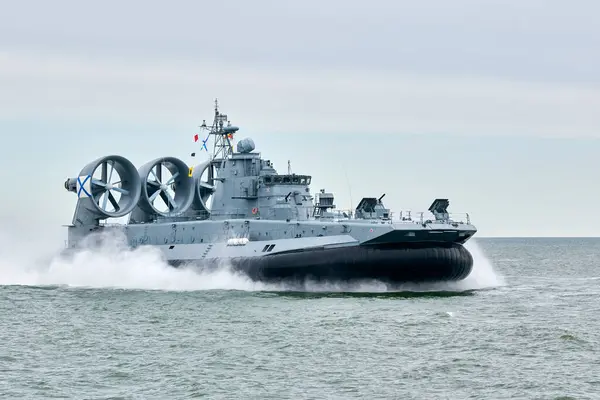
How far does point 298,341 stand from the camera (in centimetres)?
2702

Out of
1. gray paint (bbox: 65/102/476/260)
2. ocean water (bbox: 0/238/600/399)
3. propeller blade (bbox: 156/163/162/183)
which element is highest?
propeller blade (bbox: 156/163/162/183)

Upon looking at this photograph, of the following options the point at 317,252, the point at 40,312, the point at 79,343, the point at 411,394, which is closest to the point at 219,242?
the point at 317,252

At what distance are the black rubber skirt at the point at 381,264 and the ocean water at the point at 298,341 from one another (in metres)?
0.63

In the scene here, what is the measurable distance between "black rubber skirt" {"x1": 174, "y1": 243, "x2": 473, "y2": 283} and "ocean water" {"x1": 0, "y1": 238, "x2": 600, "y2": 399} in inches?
25.0

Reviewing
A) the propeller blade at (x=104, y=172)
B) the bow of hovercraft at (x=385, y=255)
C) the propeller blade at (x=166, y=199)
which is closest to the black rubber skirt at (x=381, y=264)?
the bow of hovercraft at (x=385, y=255)

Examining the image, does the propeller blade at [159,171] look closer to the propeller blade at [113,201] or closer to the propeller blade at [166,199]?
the propeller blade at [166,199]

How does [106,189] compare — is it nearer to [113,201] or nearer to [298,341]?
[113,201]

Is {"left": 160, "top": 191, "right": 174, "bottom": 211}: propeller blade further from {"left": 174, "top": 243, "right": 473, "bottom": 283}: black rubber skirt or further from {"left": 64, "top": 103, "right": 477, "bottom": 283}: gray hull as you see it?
{"left": 174, "top": 243, "right": 473, "bottom": 283}: black rubber skirt

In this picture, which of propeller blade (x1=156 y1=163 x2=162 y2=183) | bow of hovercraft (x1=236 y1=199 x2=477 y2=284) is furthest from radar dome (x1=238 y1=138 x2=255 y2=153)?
bow of hovercraft (x1=236 y1=199 x2=477 y2=284)

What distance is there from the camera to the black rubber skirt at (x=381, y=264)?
123ft

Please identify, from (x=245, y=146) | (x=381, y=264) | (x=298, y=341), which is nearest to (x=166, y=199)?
(x=245, y=146)

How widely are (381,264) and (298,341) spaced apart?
36.1 feet

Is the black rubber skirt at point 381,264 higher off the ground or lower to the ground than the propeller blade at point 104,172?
lower

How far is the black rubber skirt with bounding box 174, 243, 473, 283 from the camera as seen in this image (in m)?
37.4
